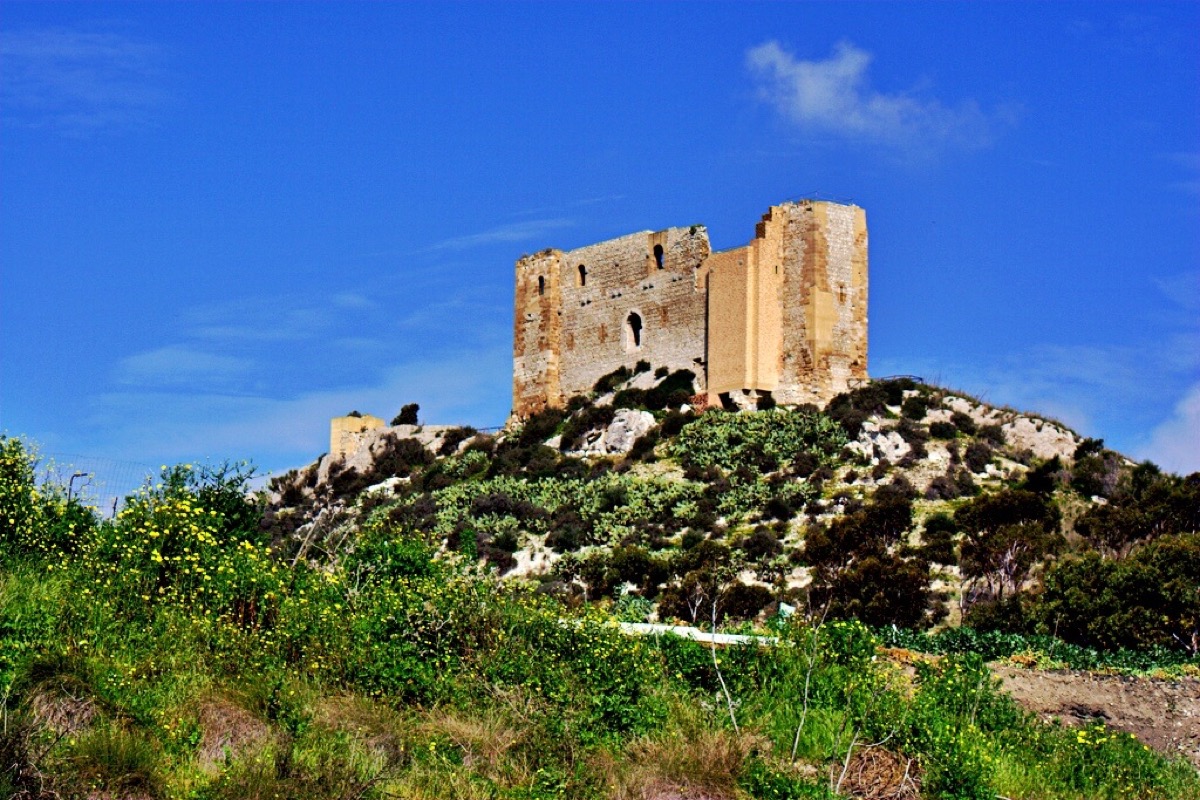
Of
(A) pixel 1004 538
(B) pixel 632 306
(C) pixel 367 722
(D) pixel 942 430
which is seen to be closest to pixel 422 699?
(C) pixel 367 722

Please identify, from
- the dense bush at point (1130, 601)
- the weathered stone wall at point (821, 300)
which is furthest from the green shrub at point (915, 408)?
the dense bush at point (1130, 601)

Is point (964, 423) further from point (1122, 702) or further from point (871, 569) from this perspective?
point (1122, 702)

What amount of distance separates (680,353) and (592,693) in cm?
2760

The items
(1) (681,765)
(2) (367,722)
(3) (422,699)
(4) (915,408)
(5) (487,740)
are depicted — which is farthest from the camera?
(4) (915,408)

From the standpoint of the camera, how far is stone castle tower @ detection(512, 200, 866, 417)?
38.5 meters

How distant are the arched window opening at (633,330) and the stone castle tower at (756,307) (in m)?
0.03

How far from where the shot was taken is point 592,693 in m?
13.2

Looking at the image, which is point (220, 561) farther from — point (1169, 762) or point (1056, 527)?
point (1056, 527)

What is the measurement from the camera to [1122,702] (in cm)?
1584

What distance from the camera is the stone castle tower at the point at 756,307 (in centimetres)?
3847

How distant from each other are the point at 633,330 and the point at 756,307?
4.97 m

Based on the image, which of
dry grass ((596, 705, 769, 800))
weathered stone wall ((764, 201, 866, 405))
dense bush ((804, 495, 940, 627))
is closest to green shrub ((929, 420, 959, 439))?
weathered stone wall ((764, 201, 866, 405))

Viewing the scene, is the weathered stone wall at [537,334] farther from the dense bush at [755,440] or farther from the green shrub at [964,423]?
the green shrub at [964,423]

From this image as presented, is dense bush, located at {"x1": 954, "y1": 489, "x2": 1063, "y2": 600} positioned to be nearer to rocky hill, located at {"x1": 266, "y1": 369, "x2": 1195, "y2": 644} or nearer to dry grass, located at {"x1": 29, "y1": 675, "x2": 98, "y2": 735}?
rocky hill, located at {"x1": 266, "y1": 369, "x2": 1195, "y2": 644}
